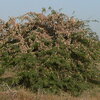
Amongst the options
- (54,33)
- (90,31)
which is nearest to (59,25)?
(54,33)

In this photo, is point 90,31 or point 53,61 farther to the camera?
point 90,31

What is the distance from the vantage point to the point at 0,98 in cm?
784

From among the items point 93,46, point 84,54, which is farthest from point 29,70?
point 93,46

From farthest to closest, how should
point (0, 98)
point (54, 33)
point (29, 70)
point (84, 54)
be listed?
point (54, 33)
point (84, 54)
point (29, 70)
point (0, 98)

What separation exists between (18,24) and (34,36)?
3.88ft

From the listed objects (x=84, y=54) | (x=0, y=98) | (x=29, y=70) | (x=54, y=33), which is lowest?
(x=0, y=98)

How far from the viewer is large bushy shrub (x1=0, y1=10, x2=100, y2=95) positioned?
36.0 feet

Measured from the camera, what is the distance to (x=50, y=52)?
37.3 feet

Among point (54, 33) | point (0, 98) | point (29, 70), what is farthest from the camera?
point (54, 33)

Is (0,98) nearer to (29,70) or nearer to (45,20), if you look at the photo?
(29,70)

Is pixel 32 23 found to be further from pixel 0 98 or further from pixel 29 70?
pixel 0 98

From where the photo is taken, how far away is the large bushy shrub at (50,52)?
10984 millimetres

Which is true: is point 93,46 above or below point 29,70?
above

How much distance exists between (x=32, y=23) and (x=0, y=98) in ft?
17.6
